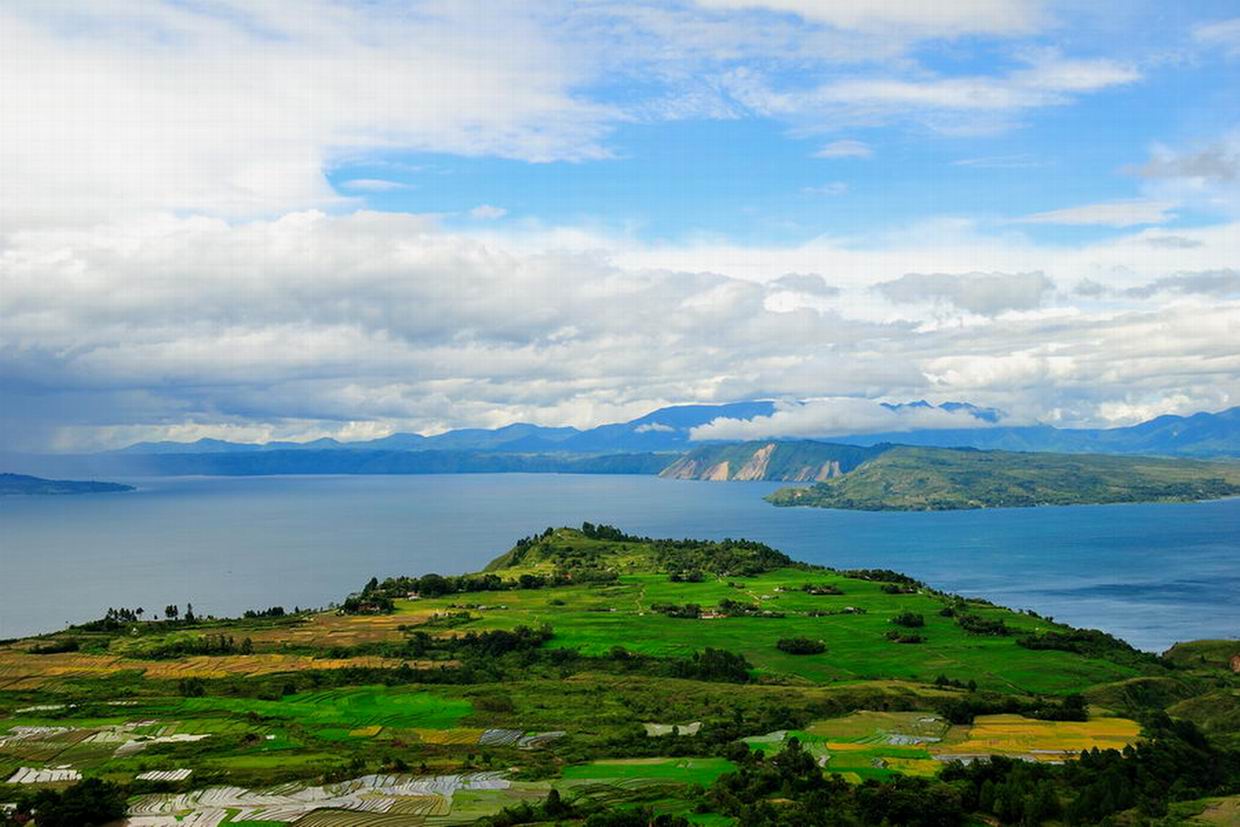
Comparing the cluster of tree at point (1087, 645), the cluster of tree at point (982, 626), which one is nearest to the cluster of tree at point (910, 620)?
the cluster of tree at point (982, 626)

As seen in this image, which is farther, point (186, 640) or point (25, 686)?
point (186, 640)

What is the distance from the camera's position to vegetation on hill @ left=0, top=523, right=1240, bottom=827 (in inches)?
2311

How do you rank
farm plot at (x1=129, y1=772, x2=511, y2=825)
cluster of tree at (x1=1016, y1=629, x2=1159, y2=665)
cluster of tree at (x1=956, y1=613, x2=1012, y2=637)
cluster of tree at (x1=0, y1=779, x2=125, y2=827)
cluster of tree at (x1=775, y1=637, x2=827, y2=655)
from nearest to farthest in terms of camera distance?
cluster of tree at (x1=0, y1=779, x2=125, y2=827) < farm plot at (x1=129, y1=772, x2=511, y2=825) < cluster of tree at (x1=1016, y1=629, x2=1159, y2=665) < cluster of tree at (x1=775, y1=637, x2=827, y2=655) < cluster of tree at (x1=956, y1=613, x2=1012, y2=637)

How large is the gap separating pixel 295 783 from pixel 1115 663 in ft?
290

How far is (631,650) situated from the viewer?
113688mm

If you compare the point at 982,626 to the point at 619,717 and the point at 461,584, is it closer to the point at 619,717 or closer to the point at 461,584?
the point at 619,717

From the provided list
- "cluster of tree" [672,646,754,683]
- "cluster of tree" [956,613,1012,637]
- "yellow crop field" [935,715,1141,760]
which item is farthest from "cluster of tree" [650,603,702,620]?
"yellow crop field" [935,715,1141,760]

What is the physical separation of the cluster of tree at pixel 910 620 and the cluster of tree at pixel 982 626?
4805 mm

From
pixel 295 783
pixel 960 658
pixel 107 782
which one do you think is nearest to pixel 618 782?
pixel 295 783

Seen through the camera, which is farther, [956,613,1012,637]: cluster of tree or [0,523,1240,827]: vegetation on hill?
[956,613,1012,637]: cluster of tree

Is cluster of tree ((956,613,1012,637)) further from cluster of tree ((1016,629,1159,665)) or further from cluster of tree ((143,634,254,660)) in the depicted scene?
cluster of tree ((143,634,254,660))

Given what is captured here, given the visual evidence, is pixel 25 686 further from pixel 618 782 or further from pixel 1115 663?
pixel 1115 663

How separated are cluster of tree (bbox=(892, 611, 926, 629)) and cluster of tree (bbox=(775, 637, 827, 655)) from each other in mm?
15623

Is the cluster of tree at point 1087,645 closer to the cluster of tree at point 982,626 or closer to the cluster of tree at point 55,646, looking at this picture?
the cluster of tree at point 982,626
